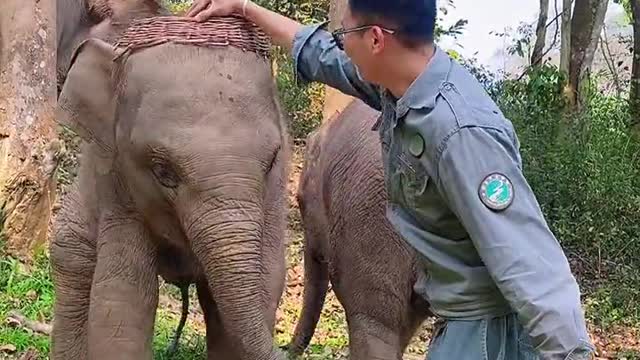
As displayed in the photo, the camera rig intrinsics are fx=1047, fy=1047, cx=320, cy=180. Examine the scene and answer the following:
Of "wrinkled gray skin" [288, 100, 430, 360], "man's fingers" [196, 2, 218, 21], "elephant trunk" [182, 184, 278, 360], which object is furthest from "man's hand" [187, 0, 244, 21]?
"wrinkled gray skin" [288, 100, 430, 360]

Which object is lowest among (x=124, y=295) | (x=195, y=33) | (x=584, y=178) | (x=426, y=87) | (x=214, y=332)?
(x=584, y=178)

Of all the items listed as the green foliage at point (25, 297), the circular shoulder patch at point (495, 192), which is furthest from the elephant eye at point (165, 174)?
the green foliage at point (25, 297)

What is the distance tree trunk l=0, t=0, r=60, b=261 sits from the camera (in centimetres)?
664

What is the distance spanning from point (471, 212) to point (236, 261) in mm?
1245

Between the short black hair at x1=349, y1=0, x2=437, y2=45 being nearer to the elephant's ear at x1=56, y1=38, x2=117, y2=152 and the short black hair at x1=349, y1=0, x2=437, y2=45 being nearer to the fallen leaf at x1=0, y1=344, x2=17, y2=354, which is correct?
the elephant's ear at x1=56, y1=38, x2=117, y2=152

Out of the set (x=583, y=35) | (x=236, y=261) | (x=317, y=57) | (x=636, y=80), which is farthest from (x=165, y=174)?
(x=583, y=35)

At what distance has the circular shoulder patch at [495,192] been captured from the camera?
2.07 meters

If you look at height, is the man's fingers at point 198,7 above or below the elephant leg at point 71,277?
above

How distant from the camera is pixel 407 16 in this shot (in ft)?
7.38

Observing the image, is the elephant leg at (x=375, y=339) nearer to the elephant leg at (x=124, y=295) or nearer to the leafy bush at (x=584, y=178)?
the elephant leg at (x=124, y=295)

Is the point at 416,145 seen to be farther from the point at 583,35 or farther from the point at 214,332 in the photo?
the point at 583,35

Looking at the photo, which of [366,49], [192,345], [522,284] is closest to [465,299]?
[522,284]

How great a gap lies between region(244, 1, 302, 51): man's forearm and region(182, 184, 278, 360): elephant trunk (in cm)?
48

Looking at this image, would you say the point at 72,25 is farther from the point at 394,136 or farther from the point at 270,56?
the point at 394,136
